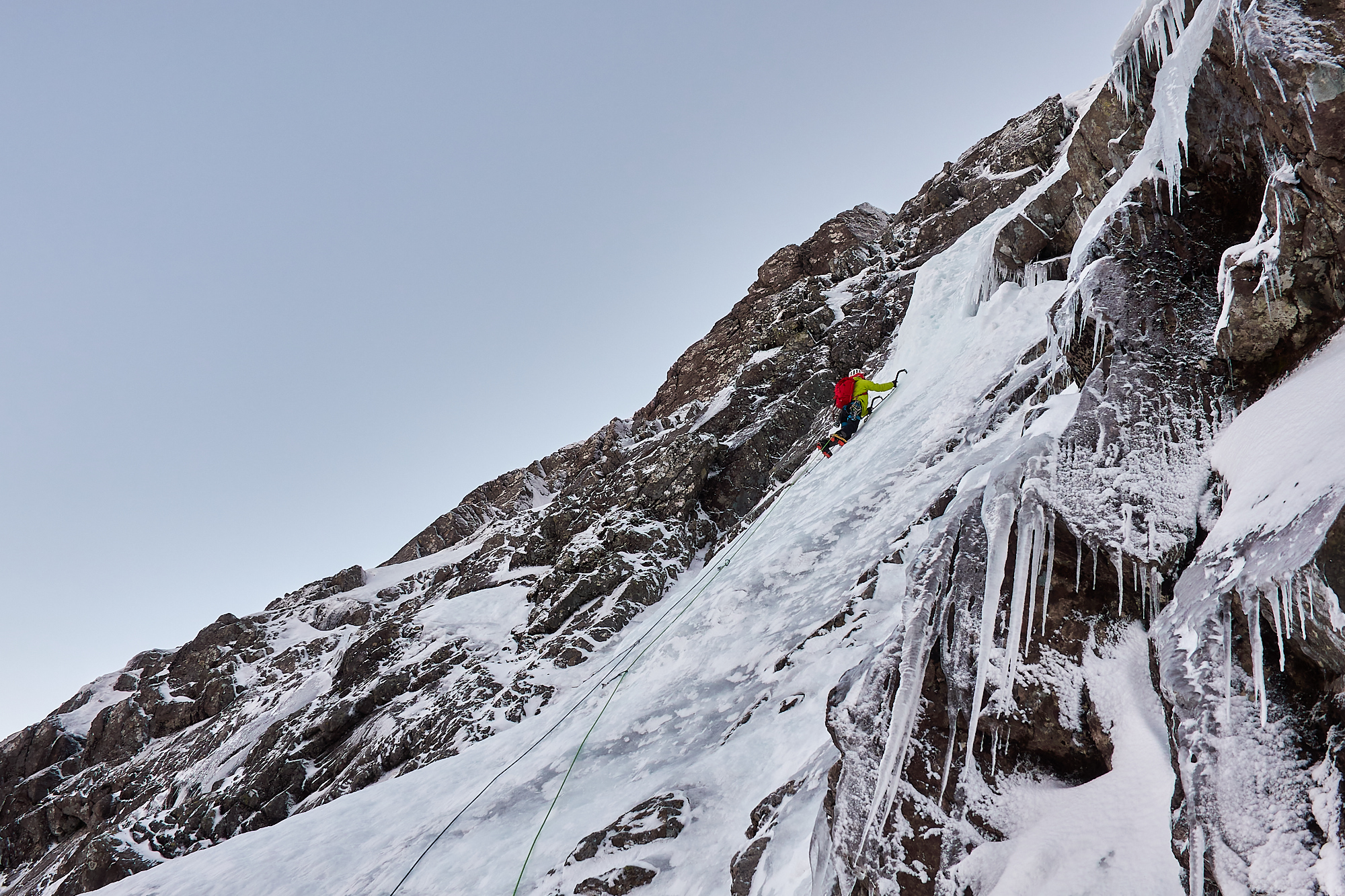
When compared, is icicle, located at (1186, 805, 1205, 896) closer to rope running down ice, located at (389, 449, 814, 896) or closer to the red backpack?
rope running down ice, located at (389, 449, 814, 896)

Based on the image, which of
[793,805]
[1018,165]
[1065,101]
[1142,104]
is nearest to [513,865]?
[793,805]

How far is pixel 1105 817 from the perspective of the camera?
3.31 m

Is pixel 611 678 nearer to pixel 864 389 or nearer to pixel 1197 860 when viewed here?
pixel 864 389

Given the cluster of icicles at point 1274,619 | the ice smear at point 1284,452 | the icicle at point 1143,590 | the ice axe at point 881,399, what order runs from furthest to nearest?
the ice axe at point 881,399
the icicle at point 1143,590
the ice smear at point 1284,452
the cluster of icicles at point 1274,619

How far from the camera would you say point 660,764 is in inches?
296

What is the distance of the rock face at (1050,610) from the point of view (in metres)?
2.79

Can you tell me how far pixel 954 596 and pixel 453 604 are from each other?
1692 cm

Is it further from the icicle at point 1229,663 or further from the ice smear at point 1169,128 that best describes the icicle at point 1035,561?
the ice smear at point 1169,128

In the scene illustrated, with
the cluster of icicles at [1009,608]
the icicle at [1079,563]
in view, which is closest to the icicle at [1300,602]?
the cluster of icicles at [1009,608]

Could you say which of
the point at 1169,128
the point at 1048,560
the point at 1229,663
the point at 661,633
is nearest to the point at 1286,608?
the point at 1229,663

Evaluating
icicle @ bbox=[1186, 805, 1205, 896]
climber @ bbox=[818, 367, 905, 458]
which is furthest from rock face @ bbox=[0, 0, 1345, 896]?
climber @ bbox=[818, 367, 905, 458]

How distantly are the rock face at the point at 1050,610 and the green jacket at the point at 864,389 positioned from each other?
453 millimetres

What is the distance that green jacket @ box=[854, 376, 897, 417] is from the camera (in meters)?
12.4

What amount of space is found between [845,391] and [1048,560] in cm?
864
